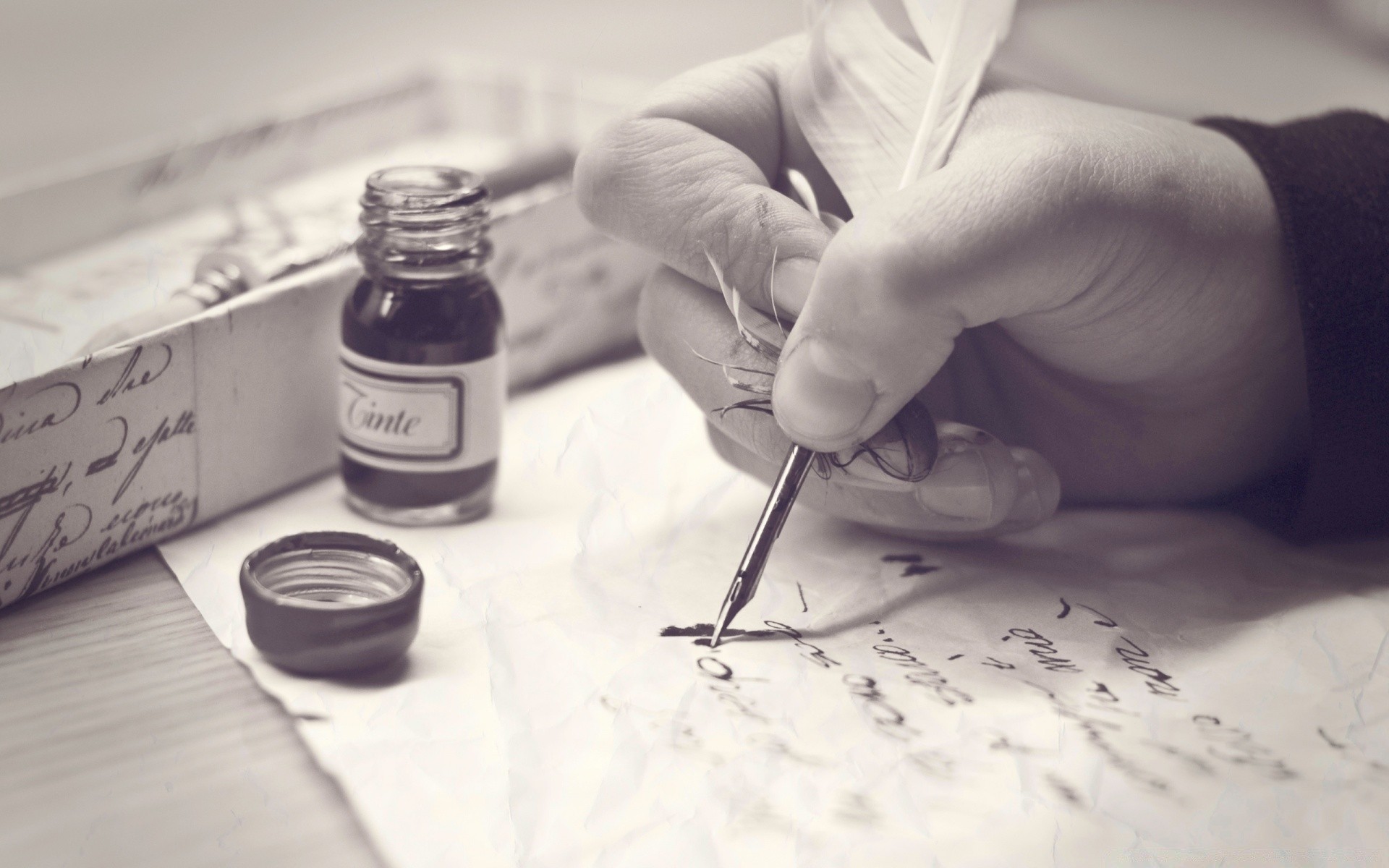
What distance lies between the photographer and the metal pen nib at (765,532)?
776 mm

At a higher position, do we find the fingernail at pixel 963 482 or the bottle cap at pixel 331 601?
the fingernail at pixel 963 482

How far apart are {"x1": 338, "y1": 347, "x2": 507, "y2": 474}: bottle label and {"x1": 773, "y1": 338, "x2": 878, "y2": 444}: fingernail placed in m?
0.27

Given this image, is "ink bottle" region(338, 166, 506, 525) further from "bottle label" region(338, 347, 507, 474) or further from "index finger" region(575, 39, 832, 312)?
"index finger" region(575, 39, 832, 312)

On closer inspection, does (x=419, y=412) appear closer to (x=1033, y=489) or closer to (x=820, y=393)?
(x=820, y=393)

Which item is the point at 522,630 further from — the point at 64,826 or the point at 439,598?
the point at 64,826

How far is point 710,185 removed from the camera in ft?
2.62

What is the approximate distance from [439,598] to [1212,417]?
0.57 metres

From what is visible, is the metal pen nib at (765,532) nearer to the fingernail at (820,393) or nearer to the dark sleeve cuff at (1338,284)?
the fingernail at (820,393)

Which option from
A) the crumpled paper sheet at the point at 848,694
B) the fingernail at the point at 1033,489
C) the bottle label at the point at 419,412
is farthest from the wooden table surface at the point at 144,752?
the fingernail at the point at 1033,489

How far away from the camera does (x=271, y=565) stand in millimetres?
761

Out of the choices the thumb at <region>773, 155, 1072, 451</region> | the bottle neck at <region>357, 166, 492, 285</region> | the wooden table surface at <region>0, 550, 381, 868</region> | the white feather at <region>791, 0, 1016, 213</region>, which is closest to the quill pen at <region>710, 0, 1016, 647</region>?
the white feather at <region>791, 0, 1016, 213</region>

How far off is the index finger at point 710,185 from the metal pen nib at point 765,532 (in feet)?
0.32

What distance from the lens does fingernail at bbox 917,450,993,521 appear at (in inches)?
32.1

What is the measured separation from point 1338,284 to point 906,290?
1.16 ft
